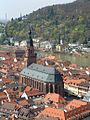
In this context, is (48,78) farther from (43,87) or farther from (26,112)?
(26,112)

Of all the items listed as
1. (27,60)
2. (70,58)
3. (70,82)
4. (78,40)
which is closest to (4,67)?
(27,60)

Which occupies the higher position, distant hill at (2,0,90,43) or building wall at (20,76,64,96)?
distant hill at (2,0,90,43)

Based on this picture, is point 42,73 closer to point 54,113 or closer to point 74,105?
point 74,105

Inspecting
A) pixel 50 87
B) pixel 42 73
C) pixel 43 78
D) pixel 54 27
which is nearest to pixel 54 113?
pixel 50 87

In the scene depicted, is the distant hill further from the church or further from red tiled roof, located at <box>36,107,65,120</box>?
red tiled roof, located at <box>36,107,65,120</box>

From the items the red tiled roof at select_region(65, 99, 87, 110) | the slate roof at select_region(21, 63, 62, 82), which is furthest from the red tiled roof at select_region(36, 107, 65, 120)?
the slate roof at select_region(21, 63, 62, 82)

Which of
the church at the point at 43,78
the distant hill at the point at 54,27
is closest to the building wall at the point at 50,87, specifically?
the church at the point at 43,78

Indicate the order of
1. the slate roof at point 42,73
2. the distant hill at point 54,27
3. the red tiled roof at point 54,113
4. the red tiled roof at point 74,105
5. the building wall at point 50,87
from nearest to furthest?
the red tiled roof at point 54,113, the red tiled roof at point 74,105, the building wall at point 50,87, the slate roof at point 42,73, the distant hill at point 54,27

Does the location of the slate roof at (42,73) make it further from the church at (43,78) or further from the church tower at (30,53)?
the church tower at (30,53)
